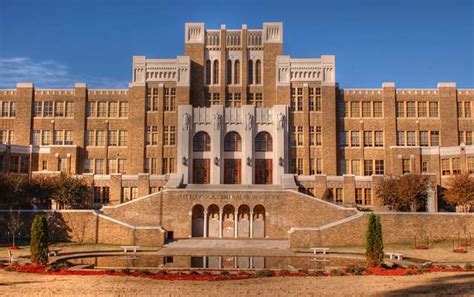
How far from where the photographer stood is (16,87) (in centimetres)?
6944

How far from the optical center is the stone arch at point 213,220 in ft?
174

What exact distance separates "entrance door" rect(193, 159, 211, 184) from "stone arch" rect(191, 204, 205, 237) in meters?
8.28

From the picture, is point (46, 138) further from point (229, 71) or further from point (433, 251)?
point (433, 251)

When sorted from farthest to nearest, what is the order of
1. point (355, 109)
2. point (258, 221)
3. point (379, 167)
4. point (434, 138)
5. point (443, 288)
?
point (355, 109), point (434, 138), point (379, 167), point (258, 221), point (443, 288)

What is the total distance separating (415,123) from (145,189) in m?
32.1

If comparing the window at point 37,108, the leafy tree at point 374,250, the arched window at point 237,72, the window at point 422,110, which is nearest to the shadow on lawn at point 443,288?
the leafy tree at point 374,250

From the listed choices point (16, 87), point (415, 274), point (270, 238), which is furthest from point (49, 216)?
point (415, 274)

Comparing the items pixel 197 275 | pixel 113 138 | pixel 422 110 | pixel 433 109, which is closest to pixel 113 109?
pixel 113 138

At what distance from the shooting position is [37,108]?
69.6 m

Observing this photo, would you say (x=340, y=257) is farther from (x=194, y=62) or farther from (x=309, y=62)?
(x=194, y=62)

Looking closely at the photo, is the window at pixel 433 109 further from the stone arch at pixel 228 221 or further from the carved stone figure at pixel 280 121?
the stone arch at pixel 228 221

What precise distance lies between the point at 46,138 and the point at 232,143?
23718 mm

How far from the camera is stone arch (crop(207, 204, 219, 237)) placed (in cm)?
5316

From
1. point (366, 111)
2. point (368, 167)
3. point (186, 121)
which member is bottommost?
point (368, 167)
